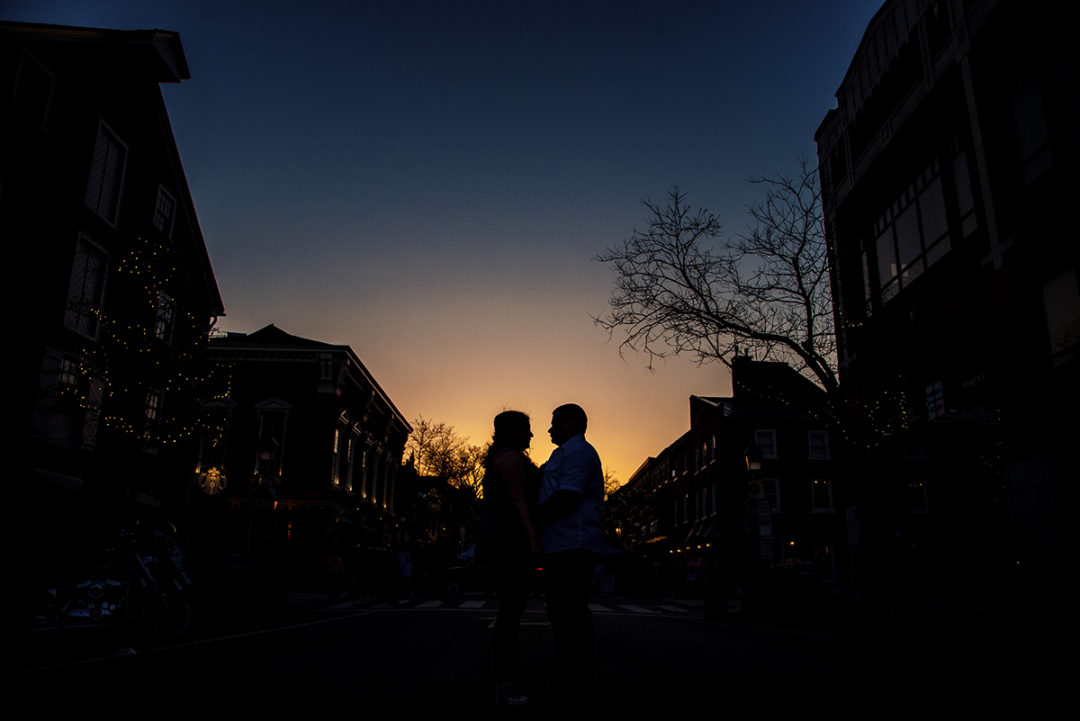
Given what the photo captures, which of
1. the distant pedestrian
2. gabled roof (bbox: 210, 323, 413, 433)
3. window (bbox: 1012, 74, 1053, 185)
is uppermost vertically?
gabled roof (bbox: 210, 323, 413, 433)

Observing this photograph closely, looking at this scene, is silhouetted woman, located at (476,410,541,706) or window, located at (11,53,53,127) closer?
silhouetted woman, located at (476,410,541,706)

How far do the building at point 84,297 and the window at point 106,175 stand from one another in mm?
51

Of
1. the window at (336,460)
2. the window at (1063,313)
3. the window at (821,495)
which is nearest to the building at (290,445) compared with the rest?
the window at (336,460)

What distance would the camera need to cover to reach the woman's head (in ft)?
14.6

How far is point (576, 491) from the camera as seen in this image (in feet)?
13.3

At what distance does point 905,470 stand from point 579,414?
39.5m

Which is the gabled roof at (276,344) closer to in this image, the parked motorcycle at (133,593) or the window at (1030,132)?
the parked motorcycle at (133,593)

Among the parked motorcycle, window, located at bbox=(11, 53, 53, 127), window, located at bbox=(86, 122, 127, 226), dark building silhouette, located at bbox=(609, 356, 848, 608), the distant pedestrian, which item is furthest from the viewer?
dark building silhouette, located at bbox=(609, 356, 848, 608)

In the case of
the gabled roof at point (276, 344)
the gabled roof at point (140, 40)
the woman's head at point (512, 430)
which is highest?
the gabled roof at point (140, 40)

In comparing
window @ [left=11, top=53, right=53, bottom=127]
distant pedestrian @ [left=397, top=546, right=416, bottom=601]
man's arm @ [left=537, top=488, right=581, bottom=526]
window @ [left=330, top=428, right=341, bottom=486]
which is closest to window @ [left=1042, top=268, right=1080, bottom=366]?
man's arm @ [left=537, top=488, right=581, bottom=526]

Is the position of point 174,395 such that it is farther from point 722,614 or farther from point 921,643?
point 921,643

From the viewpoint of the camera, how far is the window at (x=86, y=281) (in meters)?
19.4

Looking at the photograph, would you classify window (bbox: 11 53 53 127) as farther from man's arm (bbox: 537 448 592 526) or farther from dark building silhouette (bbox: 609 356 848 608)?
dark building silhouette (bbox: 609 356 848 608)

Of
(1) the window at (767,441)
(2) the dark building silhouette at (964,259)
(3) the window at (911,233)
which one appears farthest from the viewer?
(1) the window at (767,441)
